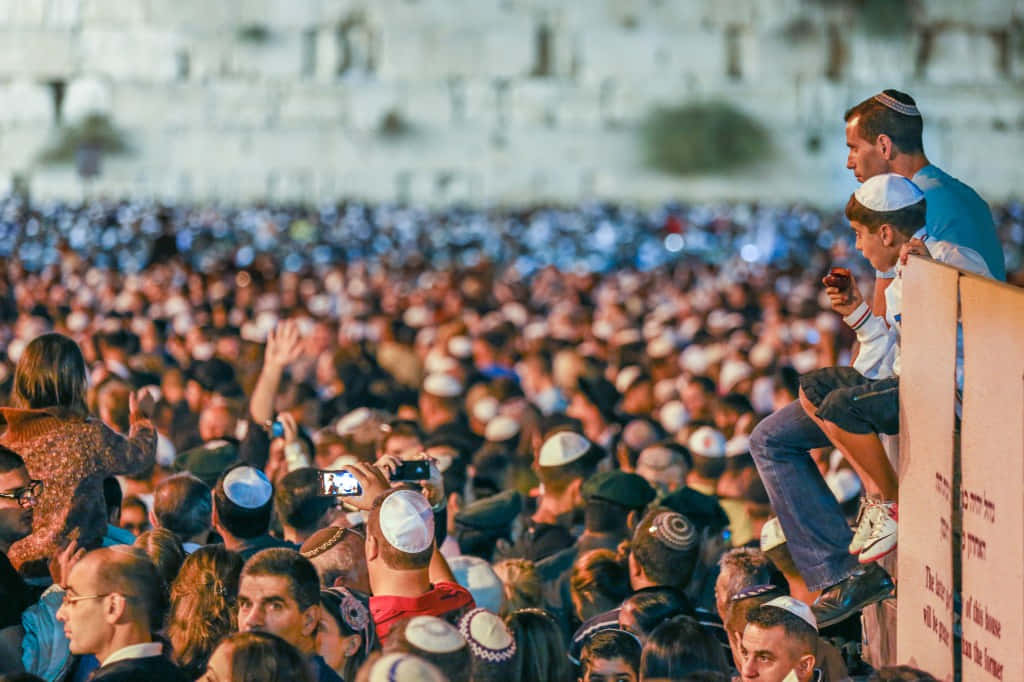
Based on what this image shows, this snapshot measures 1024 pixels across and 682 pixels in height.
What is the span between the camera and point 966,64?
2359 inches

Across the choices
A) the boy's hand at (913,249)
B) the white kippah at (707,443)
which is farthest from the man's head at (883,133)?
the white kippah at (707,443)

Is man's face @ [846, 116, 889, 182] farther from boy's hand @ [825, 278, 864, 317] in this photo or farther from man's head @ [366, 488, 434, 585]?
man's head @ [366, 488, 434, 585]

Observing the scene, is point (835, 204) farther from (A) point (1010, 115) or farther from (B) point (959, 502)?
(B) point (959, 502)

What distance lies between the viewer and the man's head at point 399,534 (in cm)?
520

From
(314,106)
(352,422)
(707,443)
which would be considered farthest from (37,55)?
(707,443)

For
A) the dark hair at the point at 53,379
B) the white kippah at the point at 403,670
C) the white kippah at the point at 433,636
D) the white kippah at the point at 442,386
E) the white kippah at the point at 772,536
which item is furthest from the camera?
the white kippah at the point at 442,386

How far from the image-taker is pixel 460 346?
45.3 feet

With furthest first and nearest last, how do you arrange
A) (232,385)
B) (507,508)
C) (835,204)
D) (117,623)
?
(835,204) < (232,385) < (507,508) < (117,623)

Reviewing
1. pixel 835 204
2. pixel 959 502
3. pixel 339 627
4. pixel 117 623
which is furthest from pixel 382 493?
pixel 835 204

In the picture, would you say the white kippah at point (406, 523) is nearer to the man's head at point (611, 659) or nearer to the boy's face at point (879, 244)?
the man's head at point (611, 659)

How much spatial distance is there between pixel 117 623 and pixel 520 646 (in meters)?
1.06

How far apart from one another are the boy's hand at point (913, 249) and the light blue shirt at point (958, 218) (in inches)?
6.2

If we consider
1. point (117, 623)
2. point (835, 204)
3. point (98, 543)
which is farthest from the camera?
point (835, 204)

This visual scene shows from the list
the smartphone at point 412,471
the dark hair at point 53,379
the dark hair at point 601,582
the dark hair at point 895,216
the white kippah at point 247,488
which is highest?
the dark hair at point 895,216
